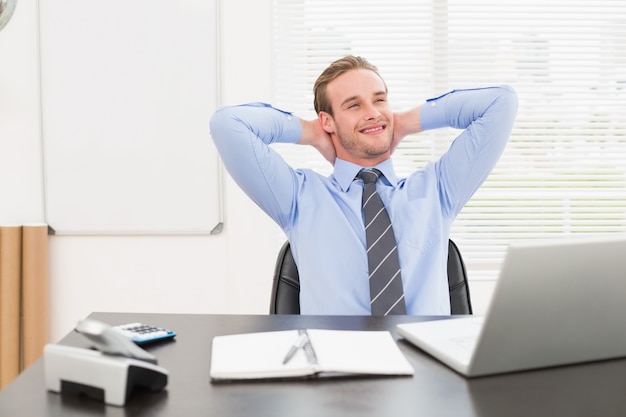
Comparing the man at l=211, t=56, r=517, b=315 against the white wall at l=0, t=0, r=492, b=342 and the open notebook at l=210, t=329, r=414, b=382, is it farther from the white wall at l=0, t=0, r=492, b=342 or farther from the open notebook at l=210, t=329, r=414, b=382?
the white wall at l=0, t=0, r=492, b=342

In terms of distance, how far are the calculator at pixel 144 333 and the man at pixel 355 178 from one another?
2.37ft

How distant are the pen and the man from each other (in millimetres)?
801

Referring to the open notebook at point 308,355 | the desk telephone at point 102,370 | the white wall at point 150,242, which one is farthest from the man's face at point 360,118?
the desk telephone at point 102,370

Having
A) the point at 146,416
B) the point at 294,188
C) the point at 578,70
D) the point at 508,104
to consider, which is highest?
the point at 578,70

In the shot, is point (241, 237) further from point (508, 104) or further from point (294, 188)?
point (508, 104)

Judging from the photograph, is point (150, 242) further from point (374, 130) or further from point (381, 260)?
point (381, 260)

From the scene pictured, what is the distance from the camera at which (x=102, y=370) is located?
2.59ft

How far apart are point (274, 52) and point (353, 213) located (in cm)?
130

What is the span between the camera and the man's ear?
6.91ft

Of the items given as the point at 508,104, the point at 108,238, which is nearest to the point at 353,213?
the point at 508,104

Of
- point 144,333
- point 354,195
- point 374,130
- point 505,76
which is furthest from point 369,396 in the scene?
point 505,76

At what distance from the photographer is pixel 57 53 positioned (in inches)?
115

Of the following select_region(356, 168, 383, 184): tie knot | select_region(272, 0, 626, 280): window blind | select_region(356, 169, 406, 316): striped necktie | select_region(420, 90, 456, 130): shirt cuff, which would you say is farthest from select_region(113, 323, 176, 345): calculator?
select_region(272, 0, 626, 280): window blind

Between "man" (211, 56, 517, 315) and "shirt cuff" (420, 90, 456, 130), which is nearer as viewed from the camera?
"man" (211, 56, 517, 315)
